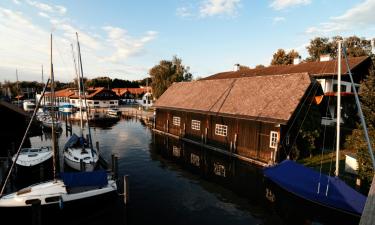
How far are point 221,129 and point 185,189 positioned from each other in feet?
36.0

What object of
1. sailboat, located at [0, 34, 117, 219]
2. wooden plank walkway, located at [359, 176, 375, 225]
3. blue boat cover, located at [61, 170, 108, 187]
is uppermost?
wooden plank walkway, located at [359, 176, 375, 225]

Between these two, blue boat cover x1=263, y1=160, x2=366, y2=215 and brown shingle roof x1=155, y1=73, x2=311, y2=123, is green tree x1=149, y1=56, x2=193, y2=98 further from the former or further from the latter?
blue boat cover x1=263, y1=160, x2=366, y2=215

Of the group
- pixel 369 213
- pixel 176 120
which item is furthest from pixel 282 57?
pixel 369 213

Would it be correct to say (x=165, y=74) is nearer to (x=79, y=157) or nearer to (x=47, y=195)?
(x=79, y=157)

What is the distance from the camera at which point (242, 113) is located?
25.6 metres

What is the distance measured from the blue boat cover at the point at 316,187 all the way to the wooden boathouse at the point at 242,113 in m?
4.86

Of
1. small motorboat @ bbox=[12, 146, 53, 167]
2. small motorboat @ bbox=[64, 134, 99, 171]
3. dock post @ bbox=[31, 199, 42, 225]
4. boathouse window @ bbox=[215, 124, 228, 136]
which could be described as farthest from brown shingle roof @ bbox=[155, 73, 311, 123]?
dock post @ bbox=[31, 199, 42, 225]

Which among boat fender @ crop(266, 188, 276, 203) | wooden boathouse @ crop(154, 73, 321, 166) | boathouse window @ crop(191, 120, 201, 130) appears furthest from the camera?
boathouse window @ crop(191, 120, 201, 130)

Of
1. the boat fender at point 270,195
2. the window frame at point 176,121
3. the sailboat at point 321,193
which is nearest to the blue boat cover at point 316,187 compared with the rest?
the sailboat at point 321,193

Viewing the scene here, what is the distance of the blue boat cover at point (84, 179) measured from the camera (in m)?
15.0

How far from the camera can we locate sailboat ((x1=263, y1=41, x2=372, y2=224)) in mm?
13603

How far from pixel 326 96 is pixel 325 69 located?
5.56 meters

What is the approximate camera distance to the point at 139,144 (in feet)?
112

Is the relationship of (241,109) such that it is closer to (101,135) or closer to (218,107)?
(218,107)
